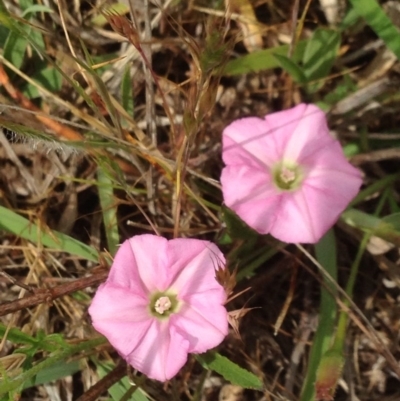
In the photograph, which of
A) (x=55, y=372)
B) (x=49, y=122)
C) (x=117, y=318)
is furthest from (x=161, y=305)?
(x=49, y=122)

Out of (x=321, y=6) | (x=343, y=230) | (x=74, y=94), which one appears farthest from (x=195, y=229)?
Answer: (x=321, y=6)

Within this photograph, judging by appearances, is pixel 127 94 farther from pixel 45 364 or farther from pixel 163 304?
pixel 45 364

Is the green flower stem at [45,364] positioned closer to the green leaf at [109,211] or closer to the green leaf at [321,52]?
the green leaf at [109,211]

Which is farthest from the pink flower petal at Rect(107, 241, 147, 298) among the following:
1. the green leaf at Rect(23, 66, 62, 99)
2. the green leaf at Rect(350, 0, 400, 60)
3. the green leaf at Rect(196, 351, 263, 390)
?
the green leaf at Rect(350, 0, 400, 60)

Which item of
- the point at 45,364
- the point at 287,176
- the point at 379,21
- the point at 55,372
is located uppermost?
the point at 379,21

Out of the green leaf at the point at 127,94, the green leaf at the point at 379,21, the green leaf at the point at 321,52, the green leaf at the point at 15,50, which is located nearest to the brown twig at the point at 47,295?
the green leaf at the point at 127,94

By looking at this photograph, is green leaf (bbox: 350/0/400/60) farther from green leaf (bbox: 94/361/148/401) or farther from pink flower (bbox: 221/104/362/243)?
green leaf (bbox: 94/361/148/401)
